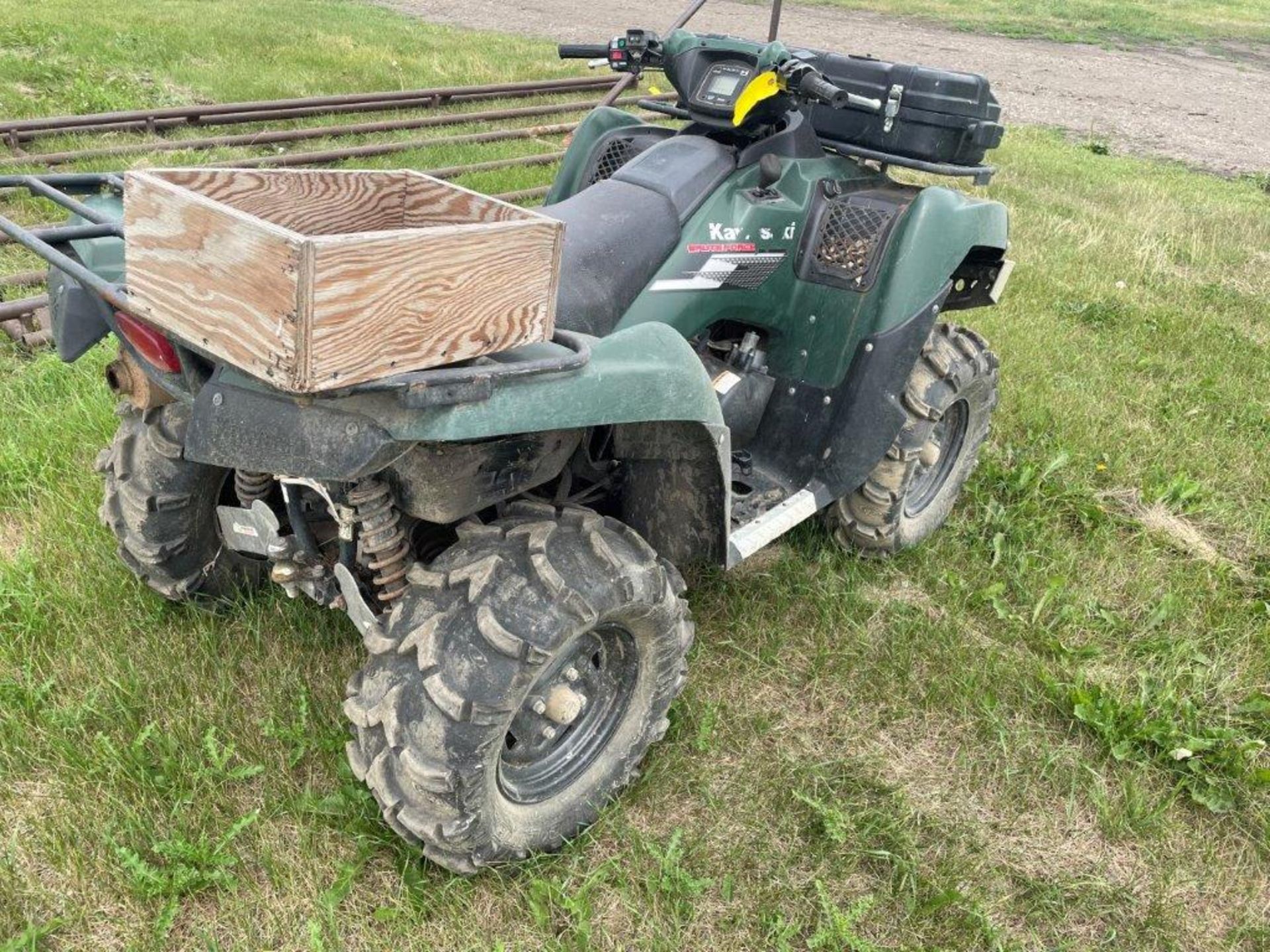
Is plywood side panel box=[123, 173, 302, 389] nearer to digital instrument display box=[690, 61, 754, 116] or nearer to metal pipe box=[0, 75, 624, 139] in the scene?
digital instrument display box=[690, 61, 754, 116]

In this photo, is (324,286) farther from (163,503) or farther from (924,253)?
(924,253)

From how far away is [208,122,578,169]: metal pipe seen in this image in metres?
6.95

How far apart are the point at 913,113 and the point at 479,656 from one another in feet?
7.92

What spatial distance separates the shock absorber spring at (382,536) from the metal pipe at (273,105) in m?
6.75

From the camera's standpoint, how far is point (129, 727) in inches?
104

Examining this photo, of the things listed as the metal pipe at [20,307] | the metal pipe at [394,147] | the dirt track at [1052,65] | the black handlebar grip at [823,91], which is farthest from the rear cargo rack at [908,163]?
the dirt track at [1052,65]

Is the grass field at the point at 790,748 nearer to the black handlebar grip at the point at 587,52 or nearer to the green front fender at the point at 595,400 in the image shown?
the green front fender at the point at 595,400

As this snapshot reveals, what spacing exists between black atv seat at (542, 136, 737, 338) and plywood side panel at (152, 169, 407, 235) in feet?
1.46

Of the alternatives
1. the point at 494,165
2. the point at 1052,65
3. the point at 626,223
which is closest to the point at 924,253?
the point at 626,223

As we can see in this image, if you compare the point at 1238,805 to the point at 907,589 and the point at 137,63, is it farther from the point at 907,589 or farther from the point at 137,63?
the point at 137,63

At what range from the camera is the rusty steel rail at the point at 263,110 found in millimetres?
7590

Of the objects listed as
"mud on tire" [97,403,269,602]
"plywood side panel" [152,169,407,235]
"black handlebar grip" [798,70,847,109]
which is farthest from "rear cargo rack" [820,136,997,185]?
"mud on tire" [97,403,269,602]

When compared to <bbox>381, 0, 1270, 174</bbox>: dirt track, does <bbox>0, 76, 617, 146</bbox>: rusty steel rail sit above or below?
below

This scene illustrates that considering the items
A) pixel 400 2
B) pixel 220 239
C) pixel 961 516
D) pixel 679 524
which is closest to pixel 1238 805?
pixel 961 516
